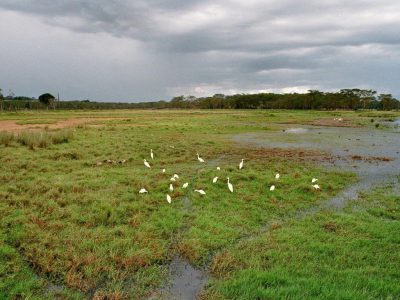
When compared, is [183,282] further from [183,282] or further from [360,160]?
[360,160]

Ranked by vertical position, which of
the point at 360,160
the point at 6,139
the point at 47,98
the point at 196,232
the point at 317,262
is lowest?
the point at 317,262

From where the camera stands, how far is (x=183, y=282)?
6473 mm

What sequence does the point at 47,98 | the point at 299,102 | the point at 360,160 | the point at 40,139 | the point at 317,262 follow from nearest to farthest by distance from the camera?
the point at 317,262 < the point at 360,160 < the point at 40,139 < the point at 47,98 < the point at 299,102

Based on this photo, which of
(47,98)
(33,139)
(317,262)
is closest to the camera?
(317,262)

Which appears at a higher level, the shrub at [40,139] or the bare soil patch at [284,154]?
the shrub at [40,139]

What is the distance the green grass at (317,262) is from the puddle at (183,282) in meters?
0.27

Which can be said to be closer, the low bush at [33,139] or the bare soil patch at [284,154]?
the bare soil patch at [284,154]

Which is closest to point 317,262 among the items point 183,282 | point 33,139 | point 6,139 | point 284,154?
point 183,282

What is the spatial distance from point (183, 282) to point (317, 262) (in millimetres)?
2812

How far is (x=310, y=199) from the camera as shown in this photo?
11758mm

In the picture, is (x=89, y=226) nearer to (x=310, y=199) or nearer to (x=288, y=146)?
(x=310, y=199)

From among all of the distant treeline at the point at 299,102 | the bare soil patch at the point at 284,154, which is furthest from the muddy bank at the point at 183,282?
the distant treeline at the point at 299,102

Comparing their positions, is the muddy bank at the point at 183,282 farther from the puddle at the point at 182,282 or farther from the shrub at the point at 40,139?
the shrub at the point at 40,139

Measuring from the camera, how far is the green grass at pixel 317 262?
598 centimetres
